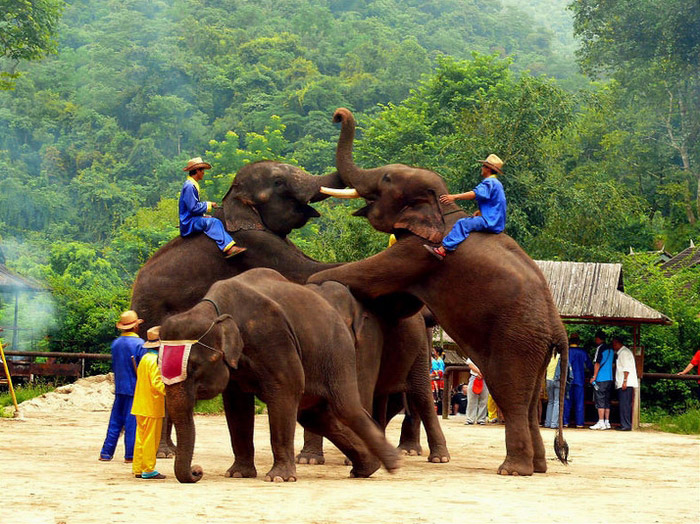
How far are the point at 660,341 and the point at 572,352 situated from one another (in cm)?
323

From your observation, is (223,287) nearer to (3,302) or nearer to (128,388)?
(128,388)

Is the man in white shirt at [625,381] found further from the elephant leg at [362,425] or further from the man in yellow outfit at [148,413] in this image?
the man in yellow outfit at [148,413]

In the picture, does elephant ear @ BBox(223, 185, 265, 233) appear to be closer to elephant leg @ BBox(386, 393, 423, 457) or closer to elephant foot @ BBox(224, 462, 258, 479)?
elephant leg @ BBox(386, 393, 423, 457)

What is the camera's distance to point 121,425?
12.8 metres

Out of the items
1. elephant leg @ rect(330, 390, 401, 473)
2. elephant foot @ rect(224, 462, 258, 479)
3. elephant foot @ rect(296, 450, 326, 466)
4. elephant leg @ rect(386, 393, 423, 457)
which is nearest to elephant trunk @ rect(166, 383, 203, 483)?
elephant foot @ rect(224, 462, 258, 479)

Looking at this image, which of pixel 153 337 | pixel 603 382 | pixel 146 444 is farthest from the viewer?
pixel 603 382

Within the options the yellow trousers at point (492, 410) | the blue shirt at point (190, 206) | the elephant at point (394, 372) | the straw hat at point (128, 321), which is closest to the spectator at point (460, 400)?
the yellow trousers at point (492, 410)

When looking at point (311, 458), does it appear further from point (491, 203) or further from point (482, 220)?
point (491, 203)

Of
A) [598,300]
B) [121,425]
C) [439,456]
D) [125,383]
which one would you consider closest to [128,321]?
[125,383]

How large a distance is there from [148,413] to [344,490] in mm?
2102

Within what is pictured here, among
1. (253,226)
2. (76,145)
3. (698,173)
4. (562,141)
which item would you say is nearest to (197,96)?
(76,145)

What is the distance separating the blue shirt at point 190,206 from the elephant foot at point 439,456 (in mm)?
3780

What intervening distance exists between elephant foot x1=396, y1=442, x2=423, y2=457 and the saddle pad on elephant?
5284mm

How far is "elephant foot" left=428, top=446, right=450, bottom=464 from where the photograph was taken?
46.0ft
